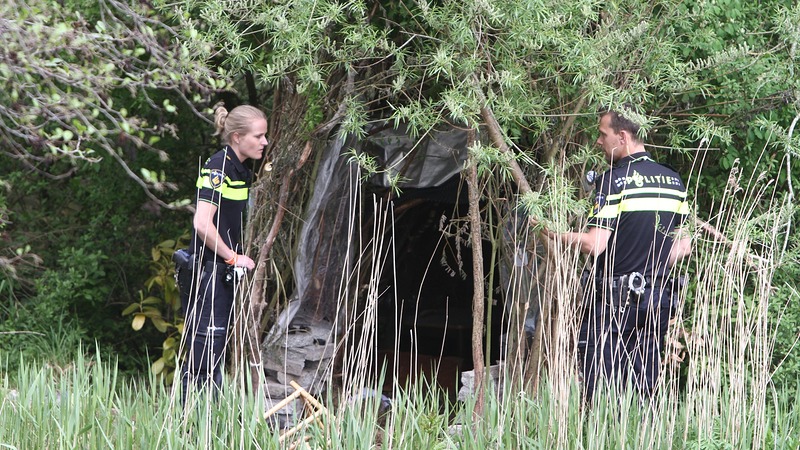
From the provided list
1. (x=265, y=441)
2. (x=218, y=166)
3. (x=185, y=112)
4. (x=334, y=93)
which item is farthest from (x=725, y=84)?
(x=185, y=112)

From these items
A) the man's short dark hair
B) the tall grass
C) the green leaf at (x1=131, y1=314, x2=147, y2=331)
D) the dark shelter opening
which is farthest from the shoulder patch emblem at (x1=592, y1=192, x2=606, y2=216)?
the green leaf at (x1=131, y1=314, x2=147, y2=331)

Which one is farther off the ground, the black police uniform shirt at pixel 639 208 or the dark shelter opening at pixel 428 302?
the black police uniform shirt at pixel 639 208

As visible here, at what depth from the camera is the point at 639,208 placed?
4211mm

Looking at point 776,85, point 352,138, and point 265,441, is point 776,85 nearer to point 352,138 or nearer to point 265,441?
point 352,138

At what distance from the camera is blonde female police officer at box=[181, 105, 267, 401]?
452 cm

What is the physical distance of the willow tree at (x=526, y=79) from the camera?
408cm

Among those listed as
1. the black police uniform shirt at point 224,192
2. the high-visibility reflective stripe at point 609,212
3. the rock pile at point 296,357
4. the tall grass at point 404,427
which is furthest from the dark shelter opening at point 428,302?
the tall grass at point 404,427

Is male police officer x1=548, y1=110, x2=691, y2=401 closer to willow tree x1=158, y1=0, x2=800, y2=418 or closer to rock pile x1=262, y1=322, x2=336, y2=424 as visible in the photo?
willow tree x1=158, y1=0, x2=800, y2=418

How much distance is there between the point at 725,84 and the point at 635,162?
0.85m

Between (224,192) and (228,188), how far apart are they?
0.09 feet

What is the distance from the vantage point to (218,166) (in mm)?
4555

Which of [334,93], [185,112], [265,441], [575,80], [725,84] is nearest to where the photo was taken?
[265,441]

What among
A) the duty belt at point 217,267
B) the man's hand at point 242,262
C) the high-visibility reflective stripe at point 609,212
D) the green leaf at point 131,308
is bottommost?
the green leaf at point 131,308

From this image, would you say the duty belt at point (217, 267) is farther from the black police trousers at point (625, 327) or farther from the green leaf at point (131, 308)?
the green leaf at point (131, 308)
